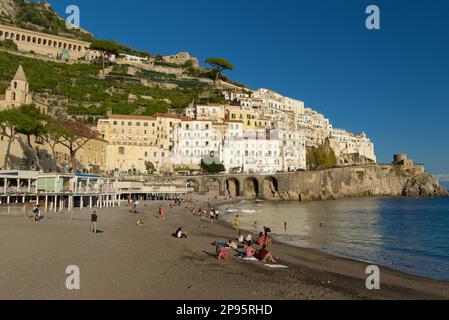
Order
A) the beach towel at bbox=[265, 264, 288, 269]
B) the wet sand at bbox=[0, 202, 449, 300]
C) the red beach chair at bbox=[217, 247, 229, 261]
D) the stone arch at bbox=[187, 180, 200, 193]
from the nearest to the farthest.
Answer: the wet sand at bbox=[0, 202, 449, 300]
the beach towel at bbox=[265, 264, 288, 269]
the red beach chair at bbox=[217, 247, 229, 261]
the stone arch at bbox=[187, 180, 200, 193]

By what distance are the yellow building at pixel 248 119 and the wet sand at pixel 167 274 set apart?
7648 centimetres

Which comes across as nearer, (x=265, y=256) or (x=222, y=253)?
(x=222, y=253)

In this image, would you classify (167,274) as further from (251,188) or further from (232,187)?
(251,188)

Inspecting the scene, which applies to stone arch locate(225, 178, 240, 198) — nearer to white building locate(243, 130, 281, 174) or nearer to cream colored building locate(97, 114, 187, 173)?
white building locate(243, 130, 281, 174)

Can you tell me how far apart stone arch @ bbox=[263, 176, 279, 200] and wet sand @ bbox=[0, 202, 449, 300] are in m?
61.3

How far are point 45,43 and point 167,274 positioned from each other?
131 meters

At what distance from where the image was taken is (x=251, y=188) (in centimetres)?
8525

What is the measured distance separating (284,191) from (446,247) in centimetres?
5529

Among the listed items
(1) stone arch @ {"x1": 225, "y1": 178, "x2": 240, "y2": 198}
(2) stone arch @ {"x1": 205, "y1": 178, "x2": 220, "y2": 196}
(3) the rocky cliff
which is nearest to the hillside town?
(1) stone arch @ {"x1": 225, "y1": 178, "x2": 240, "y2": 198}

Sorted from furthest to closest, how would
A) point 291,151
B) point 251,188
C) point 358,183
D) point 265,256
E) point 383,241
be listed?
point 358,183 → point 291,151 → point 251,188 → point 383,241 → point 265,256

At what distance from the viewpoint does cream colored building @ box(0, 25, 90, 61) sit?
117625mm

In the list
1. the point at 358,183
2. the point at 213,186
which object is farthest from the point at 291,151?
the point at 213,186

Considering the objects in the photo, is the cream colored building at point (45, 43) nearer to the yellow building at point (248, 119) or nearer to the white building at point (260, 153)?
the yellow building at point (248, 119)

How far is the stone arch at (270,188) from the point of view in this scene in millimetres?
81419
